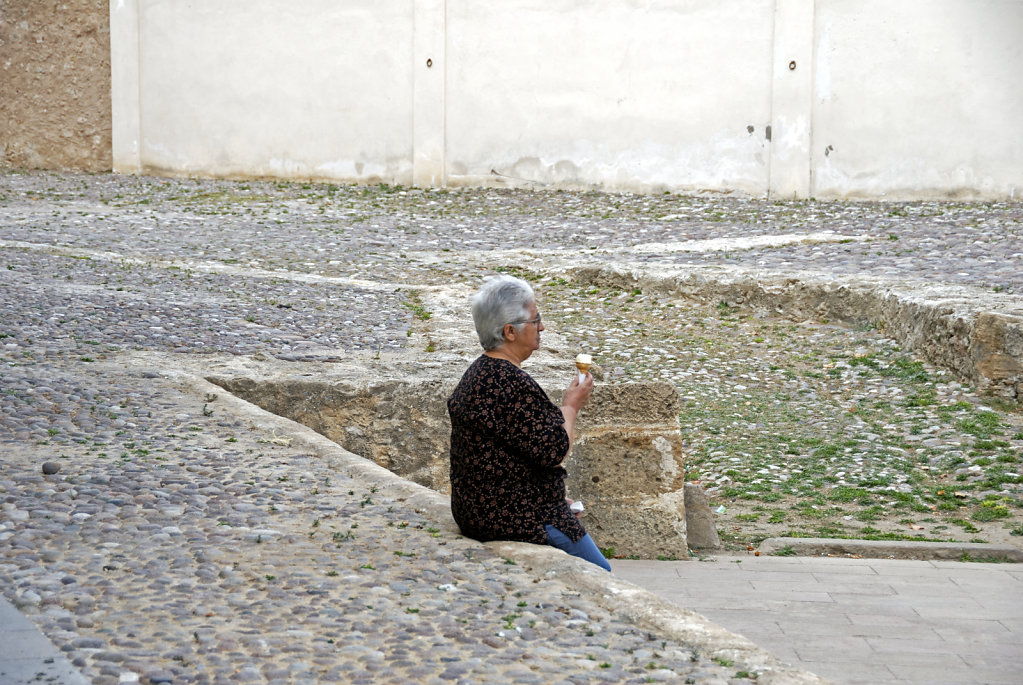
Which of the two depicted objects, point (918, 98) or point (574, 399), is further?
point (918, 98)

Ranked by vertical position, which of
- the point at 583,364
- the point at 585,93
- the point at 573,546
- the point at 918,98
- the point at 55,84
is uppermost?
the point at 55,84

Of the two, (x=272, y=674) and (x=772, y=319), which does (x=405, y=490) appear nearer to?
(x=272, y=674)

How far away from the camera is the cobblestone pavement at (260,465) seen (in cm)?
274

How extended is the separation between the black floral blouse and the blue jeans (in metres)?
0.02

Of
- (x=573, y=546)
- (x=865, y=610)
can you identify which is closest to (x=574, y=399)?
(x=573, y=546)

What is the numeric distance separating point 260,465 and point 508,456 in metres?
1.46

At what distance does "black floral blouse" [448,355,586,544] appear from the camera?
→ 3.64 metres

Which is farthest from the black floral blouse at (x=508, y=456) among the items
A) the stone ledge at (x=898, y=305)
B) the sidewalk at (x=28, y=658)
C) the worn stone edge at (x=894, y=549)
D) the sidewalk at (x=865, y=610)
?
the stone ledge at (x=898, y=305)

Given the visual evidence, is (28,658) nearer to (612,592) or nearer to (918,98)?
(612,592)

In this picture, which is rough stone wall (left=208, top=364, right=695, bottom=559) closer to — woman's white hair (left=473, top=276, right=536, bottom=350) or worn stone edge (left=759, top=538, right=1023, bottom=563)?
worn stone edge (left=759, top=538, right=1023, bottom=563)

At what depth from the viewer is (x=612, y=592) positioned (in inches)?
125

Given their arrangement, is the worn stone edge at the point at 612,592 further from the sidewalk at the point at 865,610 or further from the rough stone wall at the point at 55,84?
the rough stone wall at the point at 55,84

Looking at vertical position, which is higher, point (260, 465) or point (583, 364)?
point (583, 364)

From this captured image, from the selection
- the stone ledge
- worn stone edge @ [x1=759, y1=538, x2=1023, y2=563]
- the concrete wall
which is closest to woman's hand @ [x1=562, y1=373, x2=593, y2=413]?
worn stone edge @ [x1=759, y1=538, x2=1023, y2=563]
